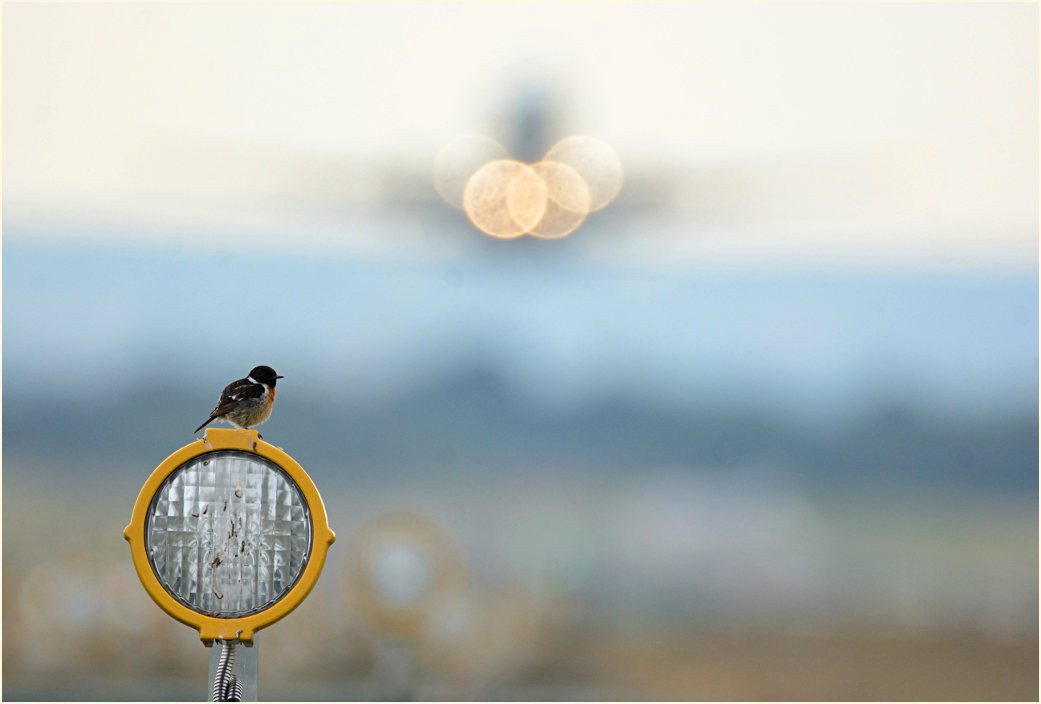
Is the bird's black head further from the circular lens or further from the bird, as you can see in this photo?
the circular lens

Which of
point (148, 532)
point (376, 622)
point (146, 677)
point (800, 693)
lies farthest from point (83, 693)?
point (148, 532)

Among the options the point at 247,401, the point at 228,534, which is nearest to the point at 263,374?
the point at 247,401

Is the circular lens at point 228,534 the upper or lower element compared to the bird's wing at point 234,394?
lower

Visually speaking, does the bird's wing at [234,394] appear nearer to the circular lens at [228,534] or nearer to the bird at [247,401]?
the bird at [247,401]

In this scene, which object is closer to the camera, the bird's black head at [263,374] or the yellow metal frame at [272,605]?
the yellow metal frame at [272,605]

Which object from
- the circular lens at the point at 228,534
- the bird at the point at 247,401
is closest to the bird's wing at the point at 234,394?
the bird at the point at 247,401

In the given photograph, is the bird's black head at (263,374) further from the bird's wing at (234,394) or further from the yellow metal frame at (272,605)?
the yellow metal frame at (272,605)

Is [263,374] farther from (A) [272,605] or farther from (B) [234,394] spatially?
(A) [272,605]
